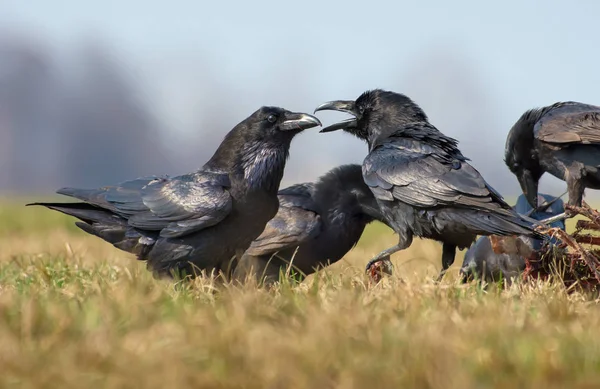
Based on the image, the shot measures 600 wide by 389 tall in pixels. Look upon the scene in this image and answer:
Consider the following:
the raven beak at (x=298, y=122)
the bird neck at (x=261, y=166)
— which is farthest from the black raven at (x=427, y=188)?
the bird neck at (x=261, y=166)

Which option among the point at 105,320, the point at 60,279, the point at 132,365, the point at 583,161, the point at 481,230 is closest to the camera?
the point at 132,365

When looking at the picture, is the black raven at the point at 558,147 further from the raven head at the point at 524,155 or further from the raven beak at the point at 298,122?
the raven beak at the point at 298,122

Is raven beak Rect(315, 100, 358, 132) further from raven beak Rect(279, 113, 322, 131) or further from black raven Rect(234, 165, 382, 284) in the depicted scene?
black raven Rect(234, 165, 382, 284)

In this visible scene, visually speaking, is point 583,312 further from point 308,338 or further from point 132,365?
point 132,365

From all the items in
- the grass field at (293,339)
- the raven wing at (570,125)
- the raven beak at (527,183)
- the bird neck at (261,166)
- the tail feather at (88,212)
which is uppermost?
the raven wing at (570,125)

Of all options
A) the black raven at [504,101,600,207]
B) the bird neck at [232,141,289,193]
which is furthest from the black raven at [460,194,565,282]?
the bird neck at [232,141,289,193]

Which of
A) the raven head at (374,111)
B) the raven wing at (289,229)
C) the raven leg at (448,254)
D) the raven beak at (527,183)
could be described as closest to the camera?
the raven leg at (448,254)

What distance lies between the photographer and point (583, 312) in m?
4.04

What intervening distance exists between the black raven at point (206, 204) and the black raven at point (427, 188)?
59 centimetres

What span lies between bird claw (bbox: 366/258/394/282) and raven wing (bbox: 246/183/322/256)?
0.76m

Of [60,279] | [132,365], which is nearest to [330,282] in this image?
[60,279]

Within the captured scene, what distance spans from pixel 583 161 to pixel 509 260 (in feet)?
4.94

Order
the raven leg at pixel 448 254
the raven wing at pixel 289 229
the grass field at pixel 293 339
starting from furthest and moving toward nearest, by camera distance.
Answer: the raven wing at pixel 289 229 → the raven leg at pixel 448 254 → the grass field at pixel 293 339

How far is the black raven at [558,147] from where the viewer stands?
6.33m
